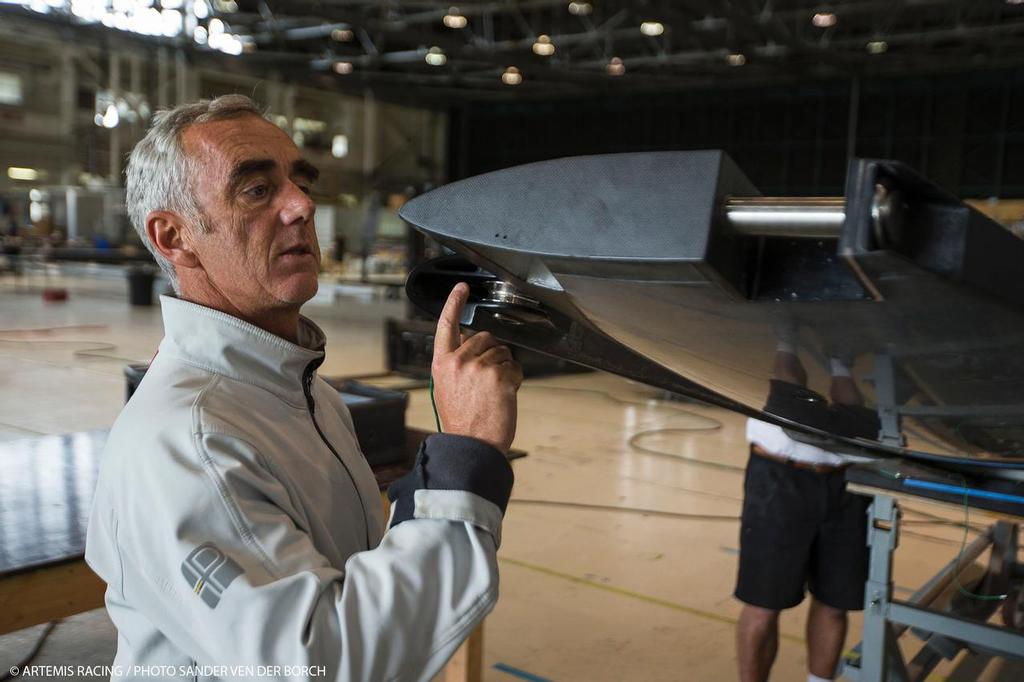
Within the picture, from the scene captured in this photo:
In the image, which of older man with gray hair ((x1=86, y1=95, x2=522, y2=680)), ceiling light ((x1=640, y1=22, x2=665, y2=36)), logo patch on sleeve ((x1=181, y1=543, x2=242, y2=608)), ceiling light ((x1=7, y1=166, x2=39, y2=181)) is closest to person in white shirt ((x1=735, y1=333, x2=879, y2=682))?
older man with gray hair ((x1=86, y1=95, x2=522, y2=680))

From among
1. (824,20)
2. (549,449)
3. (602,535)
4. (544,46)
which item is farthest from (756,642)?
(544,46)

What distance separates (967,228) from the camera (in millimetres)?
618

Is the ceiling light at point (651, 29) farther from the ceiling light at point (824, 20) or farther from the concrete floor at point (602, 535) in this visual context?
the concrete floor at point (602, 535)

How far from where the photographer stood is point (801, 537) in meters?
2.69

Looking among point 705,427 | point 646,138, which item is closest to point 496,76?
point 646,138

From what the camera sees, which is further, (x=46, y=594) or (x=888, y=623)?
(x=888, y=623)

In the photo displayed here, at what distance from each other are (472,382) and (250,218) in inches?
17.2

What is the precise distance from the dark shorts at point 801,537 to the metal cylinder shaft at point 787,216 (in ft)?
7.02

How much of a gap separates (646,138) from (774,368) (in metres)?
23.8

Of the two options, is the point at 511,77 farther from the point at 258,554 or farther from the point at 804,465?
the point at 258,554

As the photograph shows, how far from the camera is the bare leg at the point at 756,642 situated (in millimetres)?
2734

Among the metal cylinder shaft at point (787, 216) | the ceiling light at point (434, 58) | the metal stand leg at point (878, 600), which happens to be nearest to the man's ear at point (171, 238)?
the metal cylinder shaft at point (787, 216)

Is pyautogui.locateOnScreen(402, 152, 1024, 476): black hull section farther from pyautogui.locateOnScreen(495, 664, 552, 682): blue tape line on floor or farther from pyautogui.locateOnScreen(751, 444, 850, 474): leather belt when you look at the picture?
pyautogui.locateOnScreen(495, 664, 552, 682): blue tape line on floor

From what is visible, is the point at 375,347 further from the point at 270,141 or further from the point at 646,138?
the point at 646,138
